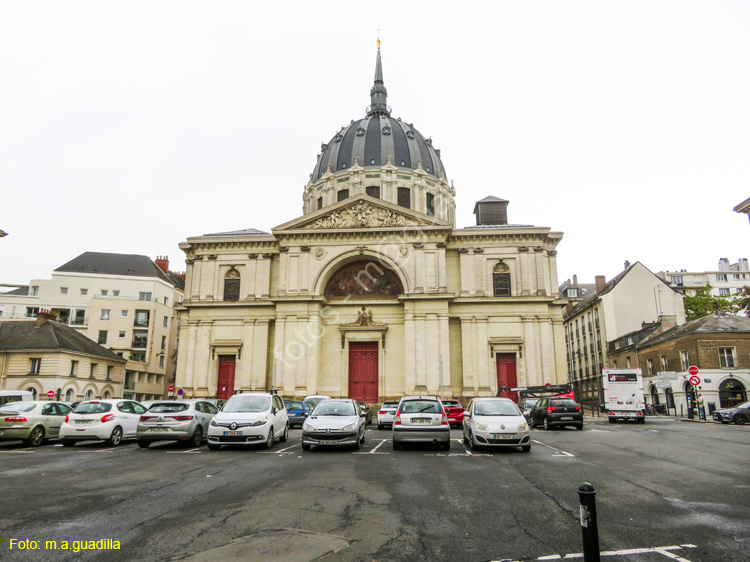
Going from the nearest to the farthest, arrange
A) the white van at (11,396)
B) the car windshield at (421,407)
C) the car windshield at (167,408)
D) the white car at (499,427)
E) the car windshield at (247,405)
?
the white car at (499,427)
the car windshield at (421,407)
the car windshield at (247,405)
the car windshield at (167,408)
the white van at (11,396)

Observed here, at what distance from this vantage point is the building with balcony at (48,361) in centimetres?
4084

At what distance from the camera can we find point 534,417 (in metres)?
28.2

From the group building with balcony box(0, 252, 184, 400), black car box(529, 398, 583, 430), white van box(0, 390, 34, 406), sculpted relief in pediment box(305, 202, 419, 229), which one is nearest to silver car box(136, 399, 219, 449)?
white van box(0, 390, 34, 406)

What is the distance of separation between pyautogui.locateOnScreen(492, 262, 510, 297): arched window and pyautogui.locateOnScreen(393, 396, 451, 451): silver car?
27.5 m

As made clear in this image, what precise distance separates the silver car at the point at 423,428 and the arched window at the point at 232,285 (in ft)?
100

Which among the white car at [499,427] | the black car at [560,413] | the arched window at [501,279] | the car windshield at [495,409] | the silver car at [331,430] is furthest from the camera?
the arched window at [501,279]

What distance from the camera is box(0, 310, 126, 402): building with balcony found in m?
40.8

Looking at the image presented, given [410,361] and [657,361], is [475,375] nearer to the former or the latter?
[410,361]

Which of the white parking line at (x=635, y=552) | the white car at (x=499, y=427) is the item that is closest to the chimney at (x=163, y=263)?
the white car at (x=499, y=427)

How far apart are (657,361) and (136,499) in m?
45.4

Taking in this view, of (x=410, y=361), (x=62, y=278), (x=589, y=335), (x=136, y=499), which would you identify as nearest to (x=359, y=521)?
(x=136, y=499)

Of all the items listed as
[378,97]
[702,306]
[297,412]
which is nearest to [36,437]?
[297,412]

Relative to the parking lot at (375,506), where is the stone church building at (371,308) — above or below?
above

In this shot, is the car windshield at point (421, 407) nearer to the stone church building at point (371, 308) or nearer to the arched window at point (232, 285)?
the stone church building at point (371, 308)
